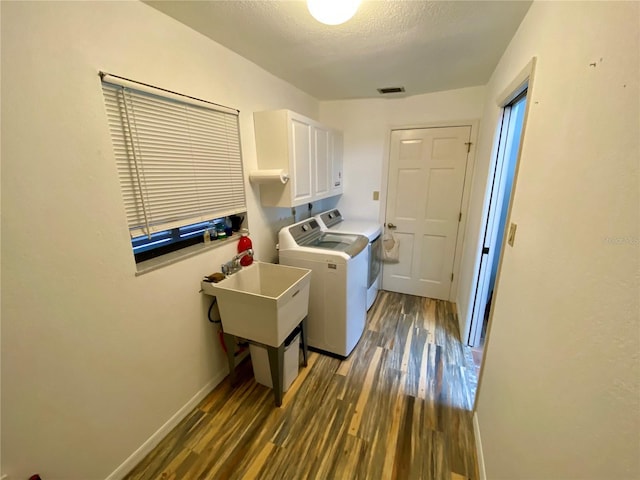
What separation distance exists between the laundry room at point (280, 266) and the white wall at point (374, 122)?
211 mm

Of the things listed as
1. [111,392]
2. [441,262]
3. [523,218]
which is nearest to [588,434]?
[523,218]

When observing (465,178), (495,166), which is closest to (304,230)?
(495,166)

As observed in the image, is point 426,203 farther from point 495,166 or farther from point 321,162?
point 321,162

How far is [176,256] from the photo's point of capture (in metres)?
1.56

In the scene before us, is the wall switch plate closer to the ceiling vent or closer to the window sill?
the window sill

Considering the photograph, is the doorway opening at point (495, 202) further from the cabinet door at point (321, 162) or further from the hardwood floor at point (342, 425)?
the cabinet door at point (321, 162)

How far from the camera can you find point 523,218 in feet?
3.70

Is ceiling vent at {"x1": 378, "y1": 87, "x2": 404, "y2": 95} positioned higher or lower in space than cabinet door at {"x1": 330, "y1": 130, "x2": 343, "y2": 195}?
higher

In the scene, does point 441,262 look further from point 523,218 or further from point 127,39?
point 127,39

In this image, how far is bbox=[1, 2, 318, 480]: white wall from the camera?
0.94m

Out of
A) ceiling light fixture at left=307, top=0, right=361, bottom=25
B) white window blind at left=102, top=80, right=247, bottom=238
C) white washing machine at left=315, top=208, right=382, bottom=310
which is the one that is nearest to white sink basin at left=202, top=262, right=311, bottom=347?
white window blind at left=102, top=80, right=247, bottom=238

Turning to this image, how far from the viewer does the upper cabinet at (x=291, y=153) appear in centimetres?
200

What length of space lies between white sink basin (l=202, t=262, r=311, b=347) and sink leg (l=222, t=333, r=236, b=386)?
0.32ft

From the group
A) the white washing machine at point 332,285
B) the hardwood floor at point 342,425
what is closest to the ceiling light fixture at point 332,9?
the white washing machine at point 332,285
